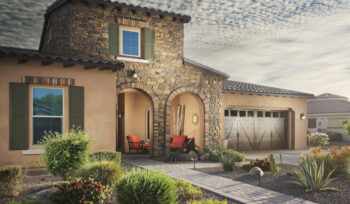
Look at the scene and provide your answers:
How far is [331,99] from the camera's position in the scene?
34.2 metres

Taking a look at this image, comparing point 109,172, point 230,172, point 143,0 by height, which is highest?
point 143,0

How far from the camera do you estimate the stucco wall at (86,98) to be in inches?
354

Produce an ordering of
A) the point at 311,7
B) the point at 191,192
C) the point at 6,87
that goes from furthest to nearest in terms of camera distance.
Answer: the point at 311,7
the point at 6,87
the point at 191,192

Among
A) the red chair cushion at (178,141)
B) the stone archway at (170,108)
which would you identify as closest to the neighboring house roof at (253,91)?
the stone archway at (170,108)

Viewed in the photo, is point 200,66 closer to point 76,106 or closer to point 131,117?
point 131,117

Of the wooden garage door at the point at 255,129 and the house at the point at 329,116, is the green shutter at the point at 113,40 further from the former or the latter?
the house at the point at 329,116

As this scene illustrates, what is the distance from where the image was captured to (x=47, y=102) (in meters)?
9.63

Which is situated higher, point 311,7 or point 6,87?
point 311,7

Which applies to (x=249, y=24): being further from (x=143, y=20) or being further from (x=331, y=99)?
(x=331, y=99)

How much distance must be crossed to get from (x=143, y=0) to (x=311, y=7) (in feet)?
22.6

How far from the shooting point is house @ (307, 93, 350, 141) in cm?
2953

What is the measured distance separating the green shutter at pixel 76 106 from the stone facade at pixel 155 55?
7.48ft

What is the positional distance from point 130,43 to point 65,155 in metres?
6.94

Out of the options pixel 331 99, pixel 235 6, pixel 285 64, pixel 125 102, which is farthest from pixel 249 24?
pixel 331 99
